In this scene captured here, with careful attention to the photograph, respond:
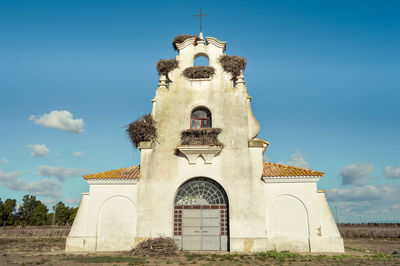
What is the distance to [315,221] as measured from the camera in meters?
16.9

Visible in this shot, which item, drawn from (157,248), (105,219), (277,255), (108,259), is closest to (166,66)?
(105,219)

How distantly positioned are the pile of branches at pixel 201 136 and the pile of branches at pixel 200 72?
12.3 ft

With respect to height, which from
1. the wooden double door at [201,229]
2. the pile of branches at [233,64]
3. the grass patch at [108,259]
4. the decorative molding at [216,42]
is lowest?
the grass patch at [108,259]

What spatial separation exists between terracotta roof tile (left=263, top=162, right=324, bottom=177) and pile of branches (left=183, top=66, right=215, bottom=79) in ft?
22.8

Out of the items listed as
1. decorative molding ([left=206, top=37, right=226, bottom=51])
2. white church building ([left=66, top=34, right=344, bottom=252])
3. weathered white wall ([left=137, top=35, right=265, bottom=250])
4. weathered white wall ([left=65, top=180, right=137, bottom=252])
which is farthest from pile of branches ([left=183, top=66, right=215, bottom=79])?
weathered white wall ([left=65, top=180, right=137, bottom=252])

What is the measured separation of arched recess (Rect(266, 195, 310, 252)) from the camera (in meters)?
16.8

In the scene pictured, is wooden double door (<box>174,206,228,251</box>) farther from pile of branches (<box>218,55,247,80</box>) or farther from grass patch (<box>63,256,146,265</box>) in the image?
pile of branches (<box>218,55,247,80</box>)

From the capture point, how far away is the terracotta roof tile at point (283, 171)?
17.5 meters

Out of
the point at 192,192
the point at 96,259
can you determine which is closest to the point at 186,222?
the point at 192,192

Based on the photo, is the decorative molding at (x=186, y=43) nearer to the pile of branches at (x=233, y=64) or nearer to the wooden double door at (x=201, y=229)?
the pile of branches at (x=233, y=64)

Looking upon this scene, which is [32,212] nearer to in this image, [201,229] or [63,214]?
[63,214]

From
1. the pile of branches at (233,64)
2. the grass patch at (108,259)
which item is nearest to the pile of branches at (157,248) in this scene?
the grass patch at (108,259)

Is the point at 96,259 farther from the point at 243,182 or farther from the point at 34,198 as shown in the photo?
the point at 34,198

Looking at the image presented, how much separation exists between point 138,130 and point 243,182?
7241 mm
